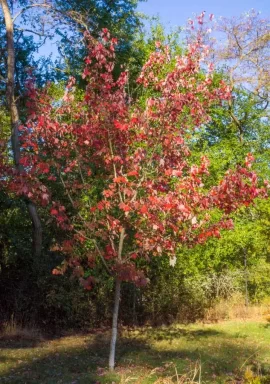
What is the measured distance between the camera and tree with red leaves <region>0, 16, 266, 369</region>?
609cm

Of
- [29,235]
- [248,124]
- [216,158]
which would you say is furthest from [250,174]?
Result: [248,124]

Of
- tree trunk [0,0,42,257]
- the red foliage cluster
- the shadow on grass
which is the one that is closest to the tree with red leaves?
the red foliage cluster

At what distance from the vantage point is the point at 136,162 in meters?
6.27

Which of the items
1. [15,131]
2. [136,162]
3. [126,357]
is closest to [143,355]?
[126,357]

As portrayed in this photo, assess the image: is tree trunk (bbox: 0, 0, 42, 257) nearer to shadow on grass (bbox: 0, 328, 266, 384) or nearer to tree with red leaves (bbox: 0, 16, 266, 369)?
shadow on grass (bbox: 0, 328, 266, 384)

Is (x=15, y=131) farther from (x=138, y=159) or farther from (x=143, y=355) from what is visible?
(x=143, y=355)

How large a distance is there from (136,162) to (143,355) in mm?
3134

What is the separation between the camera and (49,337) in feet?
32.4

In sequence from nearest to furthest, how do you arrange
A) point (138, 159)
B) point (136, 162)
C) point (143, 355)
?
point (138, 159)
point (136, 162)
point (143, 355)

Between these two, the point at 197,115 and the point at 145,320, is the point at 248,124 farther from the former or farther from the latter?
the point at 197,115

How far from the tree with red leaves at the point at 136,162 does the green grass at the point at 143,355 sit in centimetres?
63

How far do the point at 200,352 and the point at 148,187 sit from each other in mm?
3176

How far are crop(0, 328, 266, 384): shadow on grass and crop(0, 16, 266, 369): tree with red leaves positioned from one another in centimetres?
59

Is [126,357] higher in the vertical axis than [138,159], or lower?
lower
